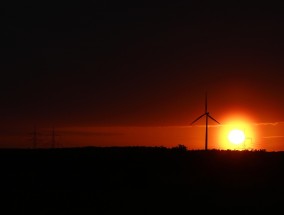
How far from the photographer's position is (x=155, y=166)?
271 ft

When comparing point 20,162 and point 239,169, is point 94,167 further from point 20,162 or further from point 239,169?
point 239,169

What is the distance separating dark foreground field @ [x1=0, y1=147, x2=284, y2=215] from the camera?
203ft

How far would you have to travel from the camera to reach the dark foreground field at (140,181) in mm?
61906

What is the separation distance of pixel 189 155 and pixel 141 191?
19.9m

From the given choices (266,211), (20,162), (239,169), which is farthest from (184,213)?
(20,162)

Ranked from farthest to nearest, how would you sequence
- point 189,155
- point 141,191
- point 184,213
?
point 189,155, point 141,191, point 184,213

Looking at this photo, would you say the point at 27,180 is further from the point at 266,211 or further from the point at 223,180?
the point at 266,211

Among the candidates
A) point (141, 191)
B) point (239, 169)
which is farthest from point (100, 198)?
point (239, 169)

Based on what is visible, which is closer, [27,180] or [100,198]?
[100,198]

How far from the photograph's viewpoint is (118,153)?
89.4 meters

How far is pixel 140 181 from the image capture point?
7531cm

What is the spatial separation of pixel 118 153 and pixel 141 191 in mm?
20191

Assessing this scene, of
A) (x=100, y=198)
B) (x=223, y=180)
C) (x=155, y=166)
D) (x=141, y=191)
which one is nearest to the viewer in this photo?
(x=100, y=198)

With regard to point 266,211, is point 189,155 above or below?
above
